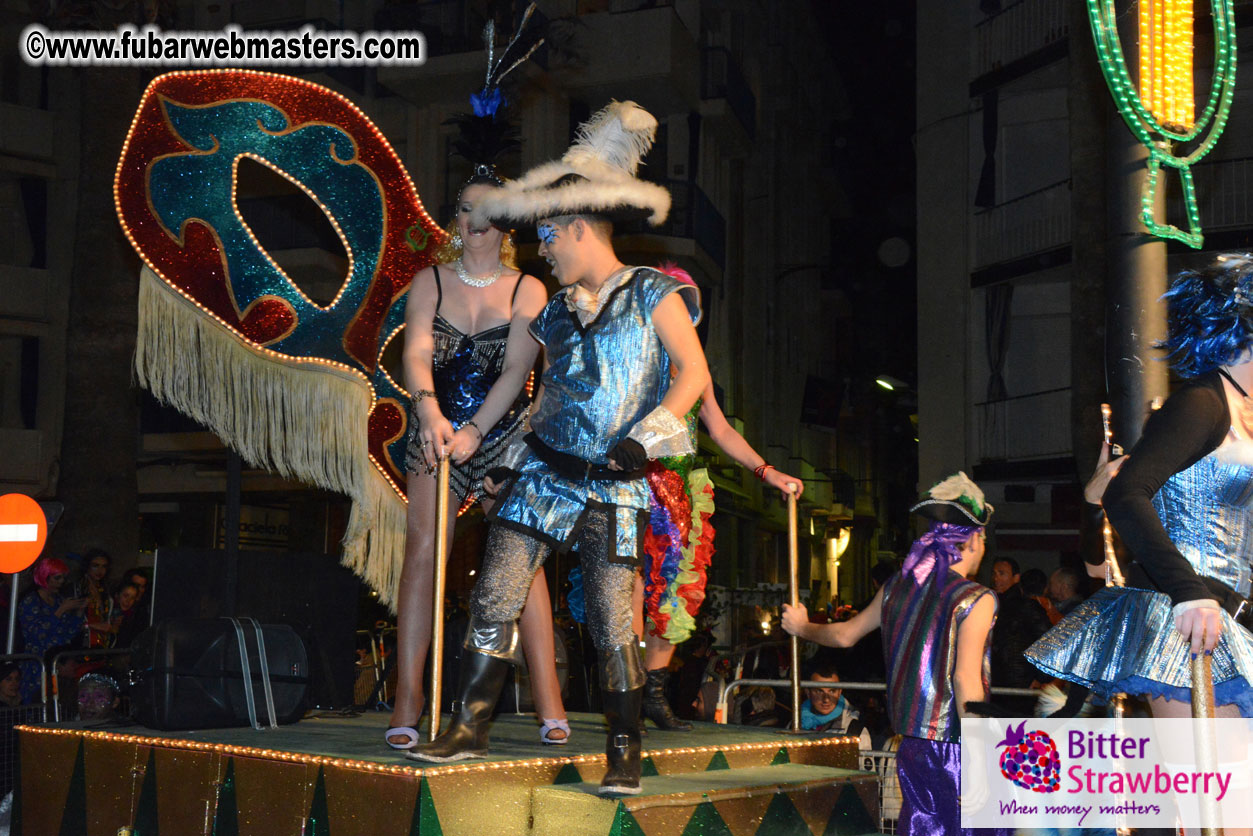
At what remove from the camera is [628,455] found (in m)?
3.70

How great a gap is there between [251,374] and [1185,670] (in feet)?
13.6

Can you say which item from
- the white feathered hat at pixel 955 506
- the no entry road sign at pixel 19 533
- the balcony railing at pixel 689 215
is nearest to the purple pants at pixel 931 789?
the white feathered hat at pixel 955 506

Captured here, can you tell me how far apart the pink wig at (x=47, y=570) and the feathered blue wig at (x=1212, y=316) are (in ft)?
28.3

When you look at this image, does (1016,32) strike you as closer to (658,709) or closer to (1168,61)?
(1168,61)

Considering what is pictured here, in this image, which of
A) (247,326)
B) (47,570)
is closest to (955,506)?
(247,326)

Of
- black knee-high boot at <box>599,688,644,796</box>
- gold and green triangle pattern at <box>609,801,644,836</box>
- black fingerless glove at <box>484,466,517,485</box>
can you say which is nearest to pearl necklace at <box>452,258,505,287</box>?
black fingerless glove at <box>484,466,517,485</box>

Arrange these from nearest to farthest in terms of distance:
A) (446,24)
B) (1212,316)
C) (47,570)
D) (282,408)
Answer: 1. (1212,316)
2. (282,408)
3. (47,570)
4. (446,24)

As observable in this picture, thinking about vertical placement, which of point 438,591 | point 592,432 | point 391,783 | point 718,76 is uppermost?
point 718,76

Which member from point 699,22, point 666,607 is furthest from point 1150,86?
point 699,22

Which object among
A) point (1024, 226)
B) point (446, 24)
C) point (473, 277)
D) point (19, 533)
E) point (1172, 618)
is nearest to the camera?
point (1172, 618)

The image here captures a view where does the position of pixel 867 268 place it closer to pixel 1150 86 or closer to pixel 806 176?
pixel 806 176

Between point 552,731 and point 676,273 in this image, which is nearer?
point 552,731

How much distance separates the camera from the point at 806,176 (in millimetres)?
34031

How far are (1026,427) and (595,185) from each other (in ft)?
54.6
